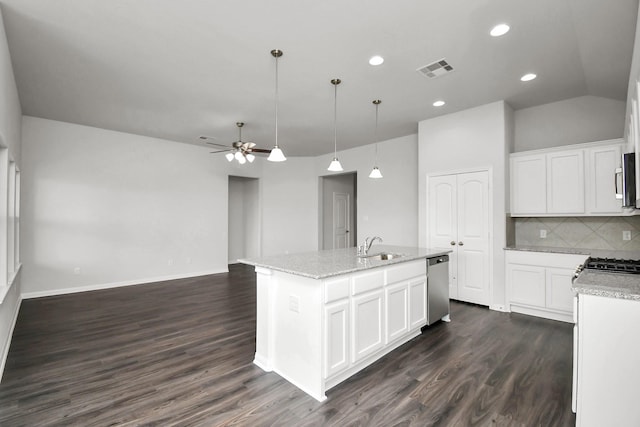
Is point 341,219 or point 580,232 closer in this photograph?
point 580,232

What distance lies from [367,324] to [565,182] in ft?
11.3

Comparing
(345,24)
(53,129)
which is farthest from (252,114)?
(53,129)

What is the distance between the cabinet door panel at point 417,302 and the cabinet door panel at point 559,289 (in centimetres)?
182

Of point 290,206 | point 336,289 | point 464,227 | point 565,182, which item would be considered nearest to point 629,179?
point 565,182

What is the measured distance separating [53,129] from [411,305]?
633 centimetres

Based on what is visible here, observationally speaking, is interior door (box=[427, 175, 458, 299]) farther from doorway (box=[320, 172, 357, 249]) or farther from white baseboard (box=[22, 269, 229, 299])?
white baseboard (box=[22, 269, 229, 299])

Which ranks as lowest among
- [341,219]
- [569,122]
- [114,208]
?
[341,219]

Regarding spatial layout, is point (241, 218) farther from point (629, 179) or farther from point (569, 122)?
Result: point (629, 179)

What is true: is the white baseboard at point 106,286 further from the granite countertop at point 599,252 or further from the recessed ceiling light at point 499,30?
the recessed ceiling light at point 499,30

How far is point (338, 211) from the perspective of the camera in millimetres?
9078

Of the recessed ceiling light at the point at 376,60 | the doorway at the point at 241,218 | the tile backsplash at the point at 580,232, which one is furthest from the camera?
the doorway at the point at 241,218

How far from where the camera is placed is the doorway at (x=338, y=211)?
28.4 ft

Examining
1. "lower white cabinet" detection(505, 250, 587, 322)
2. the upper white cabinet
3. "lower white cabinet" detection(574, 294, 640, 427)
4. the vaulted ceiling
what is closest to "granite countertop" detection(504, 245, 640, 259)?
"lower white cabinet" detection(505, 250, 587, 322)

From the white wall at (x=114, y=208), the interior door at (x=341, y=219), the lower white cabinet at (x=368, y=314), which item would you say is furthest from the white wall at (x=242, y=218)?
the lower white cabinet at (x=368, y=314)
